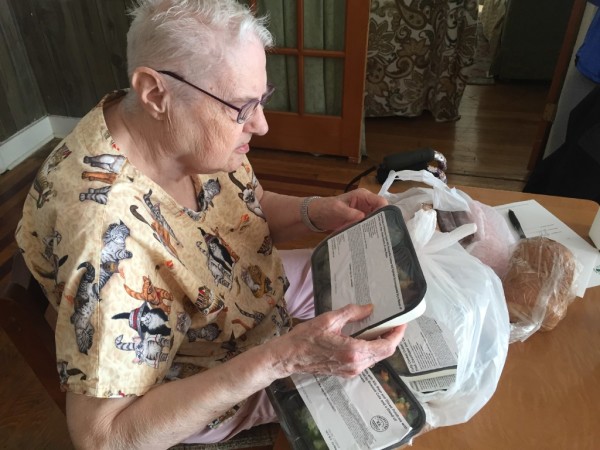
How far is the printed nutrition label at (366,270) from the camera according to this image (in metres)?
0.64

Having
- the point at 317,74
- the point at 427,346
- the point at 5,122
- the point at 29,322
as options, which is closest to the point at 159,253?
the point at 29,322

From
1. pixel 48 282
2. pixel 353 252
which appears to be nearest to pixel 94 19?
pixel 48 282

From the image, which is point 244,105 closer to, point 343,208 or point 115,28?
point 343,208

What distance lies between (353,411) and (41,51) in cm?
299

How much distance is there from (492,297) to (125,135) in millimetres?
656

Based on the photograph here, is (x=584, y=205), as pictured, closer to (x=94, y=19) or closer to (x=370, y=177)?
(x=370, y=177)

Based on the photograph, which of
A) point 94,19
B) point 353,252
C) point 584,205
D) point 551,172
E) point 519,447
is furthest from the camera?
point 94,19

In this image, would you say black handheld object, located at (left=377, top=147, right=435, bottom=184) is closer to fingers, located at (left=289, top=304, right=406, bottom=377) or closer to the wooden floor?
fingers, located at (left=289, top=304, right=406, bottom=377)

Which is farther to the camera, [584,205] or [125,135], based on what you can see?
[584,205]

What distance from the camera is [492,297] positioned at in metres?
0.73

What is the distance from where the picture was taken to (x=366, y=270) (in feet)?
2.30

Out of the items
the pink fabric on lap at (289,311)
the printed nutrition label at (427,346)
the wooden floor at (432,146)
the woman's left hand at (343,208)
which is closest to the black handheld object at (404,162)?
the woman's left hand at (343,208)

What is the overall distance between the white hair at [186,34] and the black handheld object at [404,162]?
52 cm

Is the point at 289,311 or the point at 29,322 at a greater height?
the point at 29,322
